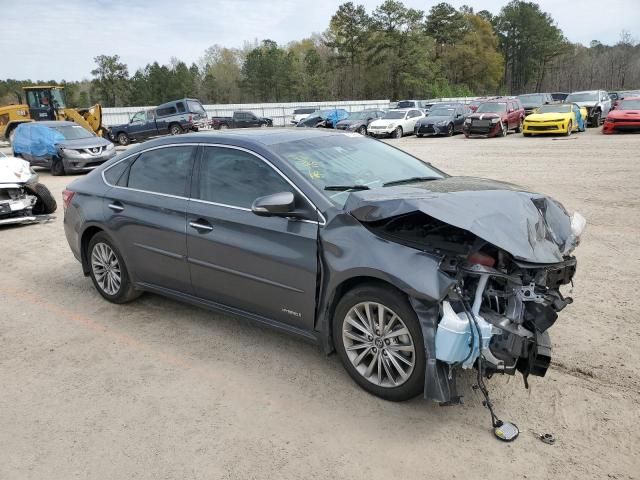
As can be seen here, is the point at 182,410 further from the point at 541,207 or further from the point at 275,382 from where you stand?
the point at 541,207

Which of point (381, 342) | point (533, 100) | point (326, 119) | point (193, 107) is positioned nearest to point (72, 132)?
point (193, 107)

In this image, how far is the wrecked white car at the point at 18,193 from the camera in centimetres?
841

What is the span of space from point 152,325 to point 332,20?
71.1 metres

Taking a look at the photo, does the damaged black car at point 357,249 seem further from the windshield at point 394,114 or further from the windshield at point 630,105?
the windshield at point 394,114

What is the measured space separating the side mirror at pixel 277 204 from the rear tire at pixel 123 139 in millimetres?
27785

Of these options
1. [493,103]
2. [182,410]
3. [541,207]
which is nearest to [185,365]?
[182,410]

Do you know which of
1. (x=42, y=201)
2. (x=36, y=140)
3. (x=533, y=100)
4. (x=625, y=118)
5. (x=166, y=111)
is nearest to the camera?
(x=42, y=201)

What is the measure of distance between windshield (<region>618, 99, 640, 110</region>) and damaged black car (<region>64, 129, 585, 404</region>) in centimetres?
1996

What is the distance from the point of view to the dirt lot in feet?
9.14

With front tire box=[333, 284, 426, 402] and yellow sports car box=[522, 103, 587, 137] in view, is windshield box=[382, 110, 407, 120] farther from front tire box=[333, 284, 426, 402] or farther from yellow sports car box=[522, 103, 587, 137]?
front tire box=[333, 284, 426, 402]

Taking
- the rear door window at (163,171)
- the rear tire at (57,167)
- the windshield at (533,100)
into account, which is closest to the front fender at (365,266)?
the rear door window at (163,171)

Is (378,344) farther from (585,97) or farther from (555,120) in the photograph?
(585,97)

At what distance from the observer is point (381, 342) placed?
3.24 m

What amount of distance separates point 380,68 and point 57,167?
5931cm
